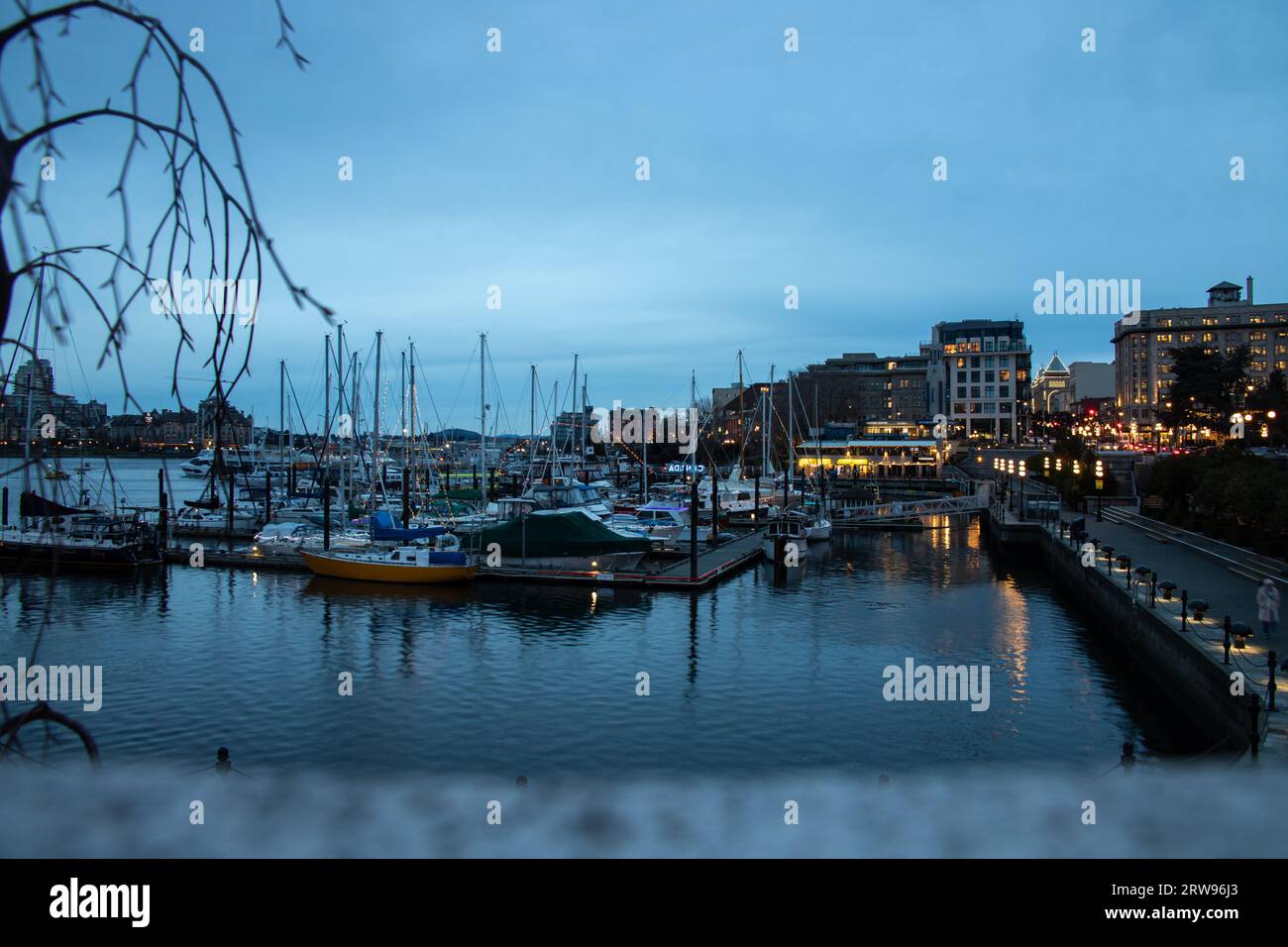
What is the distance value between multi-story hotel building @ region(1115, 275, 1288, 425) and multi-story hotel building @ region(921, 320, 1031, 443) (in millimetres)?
25786

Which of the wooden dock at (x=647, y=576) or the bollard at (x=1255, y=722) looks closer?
the bollard at (x=1255, y=722)

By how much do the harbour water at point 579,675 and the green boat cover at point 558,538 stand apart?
296cm

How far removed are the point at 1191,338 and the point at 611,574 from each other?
467 ft

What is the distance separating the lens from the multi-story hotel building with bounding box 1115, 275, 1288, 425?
141 m

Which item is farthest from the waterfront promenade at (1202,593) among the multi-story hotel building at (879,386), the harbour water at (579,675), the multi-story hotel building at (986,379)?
the multi-story hotel building at (879,386)

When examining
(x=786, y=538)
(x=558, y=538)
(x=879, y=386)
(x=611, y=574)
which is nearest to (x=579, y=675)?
(x=611, y=574)

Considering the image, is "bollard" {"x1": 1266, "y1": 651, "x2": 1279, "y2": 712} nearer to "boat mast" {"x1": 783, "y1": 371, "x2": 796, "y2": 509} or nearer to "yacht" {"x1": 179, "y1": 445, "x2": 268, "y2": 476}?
"yacht" {"x1": 179, "y1": 445, "x2": 268, "y2": 476}

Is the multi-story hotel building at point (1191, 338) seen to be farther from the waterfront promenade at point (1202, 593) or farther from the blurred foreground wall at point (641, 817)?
the blurred foreground wall at point (641, 817)

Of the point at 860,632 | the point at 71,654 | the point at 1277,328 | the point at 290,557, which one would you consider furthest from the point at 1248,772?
the point at 1277,328

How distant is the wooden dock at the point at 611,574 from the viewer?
3918 centimetres

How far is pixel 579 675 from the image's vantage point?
24.6m

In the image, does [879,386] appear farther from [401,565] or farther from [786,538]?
[401,565]
